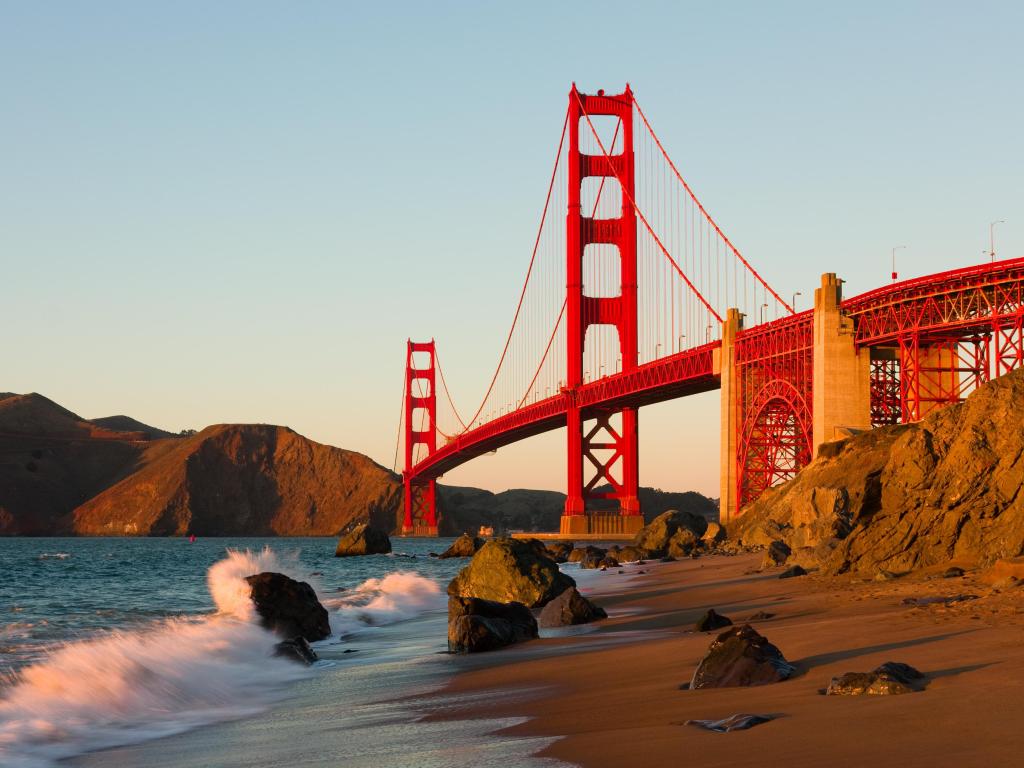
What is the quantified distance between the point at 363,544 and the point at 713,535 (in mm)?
23873

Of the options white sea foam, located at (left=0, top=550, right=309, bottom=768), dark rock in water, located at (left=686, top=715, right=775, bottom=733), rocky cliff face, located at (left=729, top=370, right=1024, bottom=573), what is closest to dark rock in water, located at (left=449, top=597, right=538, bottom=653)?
white sea foam, located at (left=0, top=550, right=309, bottom=768)

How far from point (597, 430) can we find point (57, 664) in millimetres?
59504

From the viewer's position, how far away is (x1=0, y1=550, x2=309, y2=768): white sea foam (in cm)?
927

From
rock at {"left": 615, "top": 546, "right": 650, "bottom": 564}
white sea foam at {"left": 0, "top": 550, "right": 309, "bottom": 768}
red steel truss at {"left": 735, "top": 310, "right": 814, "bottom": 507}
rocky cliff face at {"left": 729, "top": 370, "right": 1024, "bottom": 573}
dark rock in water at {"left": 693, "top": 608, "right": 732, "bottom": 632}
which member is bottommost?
white sea foam at {"left": 0, "top": 550, "right": 309, "bottom": 768}

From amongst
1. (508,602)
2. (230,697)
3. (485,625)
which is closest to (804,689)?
(230,697)

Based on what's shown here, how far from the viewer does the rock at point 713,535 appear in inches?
1810

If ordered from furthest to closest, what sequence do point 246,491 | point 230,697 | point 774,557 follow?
1. point 246,491
2. point 774,557
3. point 230,697

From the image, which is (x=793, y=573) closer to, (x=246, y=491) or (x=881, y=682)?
(x=881, y=682)

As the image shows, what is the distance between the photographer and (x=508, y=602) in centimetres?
1736

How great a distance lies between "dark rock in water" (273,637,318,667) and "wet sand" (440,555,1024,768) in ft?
7.15

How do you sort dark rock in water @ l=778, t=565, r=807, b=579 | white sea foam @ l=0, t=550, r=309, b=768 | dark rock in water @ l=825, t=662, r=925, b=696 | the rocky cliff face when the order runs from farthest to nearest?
dark rock in water @ l=778, t=565, r=807, b=579 → the rocky cliff face → white sea foam @ l=0, t=550, r=309, b=768 → dark rock in water @ l=825, t=662, r=925, b=696

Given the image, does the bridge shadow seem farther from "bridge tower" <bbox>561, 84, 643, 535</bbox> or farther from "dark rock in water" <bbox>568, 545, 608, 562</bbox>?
"bridge tower" <bbox>561, 84, 643, 535</bbox>

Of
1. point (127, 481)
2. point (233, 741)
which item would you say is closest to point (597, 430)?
point (233, 741)

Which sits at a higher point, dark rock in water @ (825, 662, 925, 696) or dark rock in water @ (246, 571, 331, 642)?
dark rock in water @ (825, 662, 925, 696)
